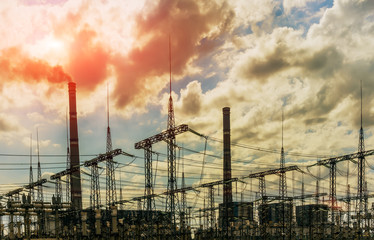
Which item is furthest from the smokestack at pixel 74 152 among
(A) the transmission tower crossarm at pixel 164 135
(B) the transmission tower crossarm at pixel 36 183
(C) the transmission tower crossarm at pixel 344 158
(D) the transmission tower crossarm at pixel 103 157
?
(C) the transmission tower crossarm at pixel 344 158

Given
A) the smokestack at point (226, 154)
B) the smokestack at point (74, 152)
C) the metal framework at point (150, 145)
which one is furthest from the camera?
the smokestack at point (226, 154)

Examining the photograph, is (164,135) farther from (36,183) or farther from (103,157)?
(36,183)

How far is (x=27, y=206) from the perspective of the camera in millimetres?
27875

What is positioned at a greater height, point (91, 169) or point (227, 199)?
point (91, 169)

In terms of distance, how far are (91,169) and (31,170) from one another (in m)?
13.5

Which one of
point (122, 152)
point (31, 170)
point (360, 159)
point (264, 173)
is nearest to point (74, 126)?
point (31, 170)

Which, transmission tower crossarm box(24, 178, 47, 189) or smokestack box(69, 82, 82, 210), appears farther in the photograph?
smokestack box(69, 82, 82, 210)

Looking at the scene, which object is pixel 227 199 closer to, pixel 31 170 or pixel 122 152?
pixel 122 152

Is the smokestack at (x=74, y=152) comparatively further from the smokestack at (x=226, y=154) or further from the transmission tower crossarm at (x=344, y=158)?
the transmission tower crossarm at (x=344, y=158)

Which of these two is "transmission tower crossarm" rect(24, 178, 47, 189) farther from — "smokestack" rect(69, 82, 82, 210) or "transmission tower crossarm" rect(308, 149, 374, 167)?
"transmission tower crossarm" rect(308, 149, 374, 167)

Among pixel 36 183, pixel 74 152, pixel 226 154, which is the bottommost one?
pixel 36 183

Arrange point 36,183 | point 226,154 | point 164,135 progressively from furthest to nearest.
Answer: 1. point 226,154
2. point 36,183
3. point 164,135

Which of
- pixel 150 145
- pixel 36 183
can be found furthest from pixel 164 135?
pixel 36 183

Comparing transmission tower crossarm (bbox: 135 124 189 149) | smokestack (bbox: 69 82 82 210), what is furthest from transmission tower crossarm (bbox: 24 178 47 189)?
transmission tower crossarm (bbox: 135 124 189 149)
